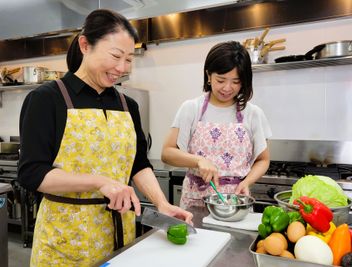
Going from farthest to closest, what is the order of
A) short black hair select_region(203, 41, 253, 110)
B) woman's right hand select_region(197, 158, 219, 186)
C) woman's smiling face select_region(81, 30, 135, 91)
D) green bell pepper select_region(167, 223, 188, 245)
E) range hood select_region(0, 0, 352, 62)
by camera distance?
range hood select_region(0, 0, 352, 62) → short black hair select_region(203, 41, 253, 110) → woman's right hand select_region(197, 158, 219, 186) → woman's smiling face select_region(81, 30, 135, 91) → green bell pepper select_region(167, 223, 188, 245)

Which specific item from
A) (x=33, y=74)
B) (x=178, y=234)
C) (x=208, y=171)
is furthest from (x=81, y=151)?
(x=33, y=74)

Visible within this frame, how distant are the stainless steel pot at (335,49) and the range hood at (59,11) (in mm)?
968

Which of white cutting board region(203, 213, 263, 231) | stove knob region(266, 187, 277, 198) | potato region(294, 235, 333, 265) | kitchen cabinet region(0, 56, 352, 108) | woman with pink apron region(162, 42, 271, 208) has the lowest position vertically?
stove knob region(266, 187, 277, 198)

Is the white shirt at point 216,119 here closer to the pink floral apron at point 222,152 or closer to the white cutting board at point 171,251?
the pink floral apron at point 222,152

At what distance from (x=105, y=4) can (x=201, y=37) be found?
3.35 ft

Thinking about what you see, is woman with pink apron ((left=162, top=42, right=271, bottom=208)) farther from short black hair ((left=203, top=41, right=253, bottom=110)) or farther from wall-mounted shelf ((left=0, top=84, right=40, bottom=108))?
wall-mounted shelf ((left=0, top=84, right=40, bottom=108))

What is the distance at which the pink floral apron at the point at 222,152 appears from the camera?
1.55 m

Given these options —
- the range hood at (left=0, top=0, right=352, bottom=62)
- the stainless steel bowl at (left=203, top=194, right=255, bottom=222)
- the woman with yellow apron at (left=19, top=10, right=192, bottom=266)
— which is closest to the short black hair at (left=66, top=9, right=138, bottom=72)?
the woman with yellow apron at (left=19, top=10, right=192, bottom=266)

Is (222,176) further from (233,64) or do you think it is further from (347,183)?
(347,183)

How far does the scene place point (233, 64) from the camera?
4.84 ft

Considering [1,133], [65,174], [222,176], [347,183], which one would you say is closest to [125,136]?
[65,174]

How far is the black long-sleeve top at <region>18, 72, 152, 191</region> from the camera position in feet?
3.33

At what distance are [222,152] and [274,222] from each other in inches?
27.7

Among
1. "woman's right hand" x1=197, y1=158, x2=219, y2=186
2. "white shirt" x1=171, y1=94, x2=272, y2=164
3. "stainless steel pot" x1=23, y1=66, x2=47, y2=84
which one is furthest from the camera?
"stainless steel pot" x1=23, y1=66, x2=47, y2=84
